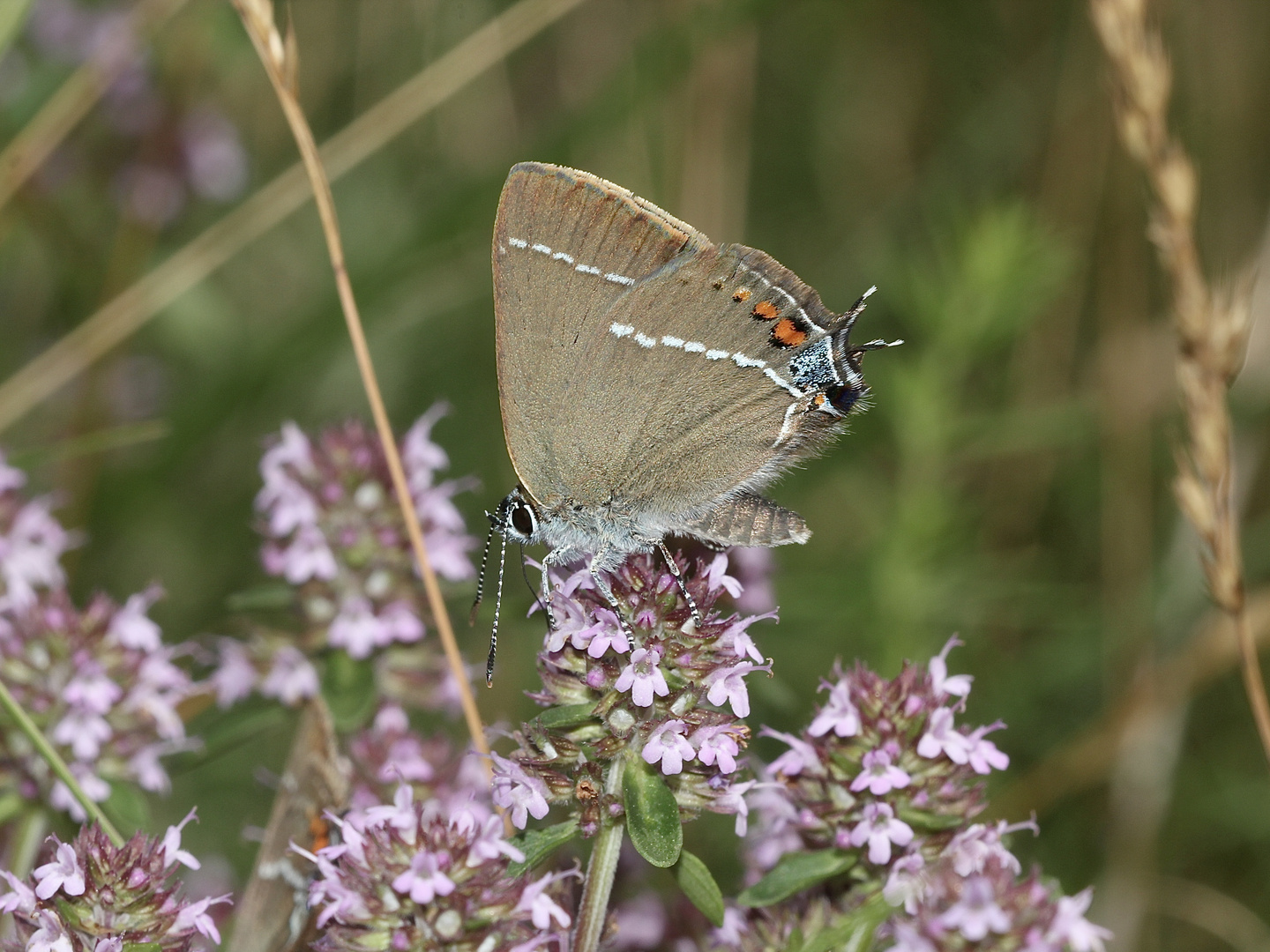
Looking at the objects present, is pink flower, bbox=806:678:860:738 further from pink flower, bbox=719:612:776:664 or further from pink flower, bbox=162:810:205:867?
pink flower, bbox=162:810:205:867

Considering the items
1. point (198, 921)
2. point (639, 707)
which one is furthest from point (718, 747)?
point (198, 921)

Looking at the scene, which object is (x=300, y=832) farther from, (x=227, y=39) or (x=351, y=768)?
(x=227, y=39)

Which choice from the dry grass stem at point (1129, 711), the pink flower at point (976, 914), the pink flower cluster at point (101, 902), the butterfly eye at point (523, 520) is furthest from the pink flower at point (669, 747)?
the dry grass stem at point (1129, 711)

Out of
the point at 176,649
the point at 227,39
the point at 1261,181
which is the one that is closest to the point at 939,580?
the point at 176,649

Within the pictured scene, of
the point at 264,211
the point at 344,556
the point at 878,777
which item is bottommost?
the point at 878,777

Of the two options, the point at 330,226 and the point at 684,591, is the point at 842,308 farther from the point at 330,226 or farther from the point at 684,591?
the point at 684,591

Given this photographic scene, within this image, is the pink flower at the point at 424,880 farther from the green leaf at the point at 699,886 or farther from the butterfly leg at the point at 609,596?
the butterfly leg at the point at 609,596

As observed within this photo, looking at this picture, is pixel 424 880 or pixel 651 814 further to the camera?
pixel 651 814
